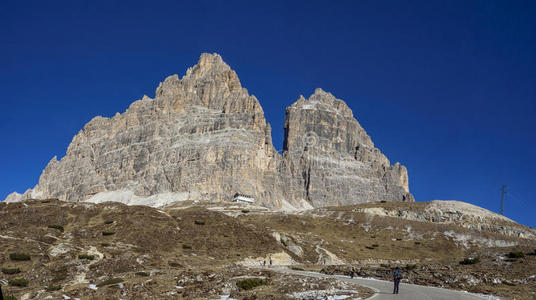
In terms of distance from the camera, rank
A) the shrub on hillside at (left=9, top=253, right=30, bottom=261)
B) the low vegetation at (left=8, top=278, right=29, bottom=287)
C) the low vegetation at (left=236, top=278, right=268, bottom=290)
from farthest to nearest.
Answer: the shrub on hillside at (left=9, top=253, right=30, bottom=261), the low vegetation at (left=8, top=278, right=29, bottom=287), the low vegetation at (left=236, top=278, right=268, bottom=290)

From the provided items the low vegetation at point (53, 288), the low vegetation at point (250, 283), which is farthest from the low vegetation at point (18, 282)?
the low vegetation at point (250, 283)

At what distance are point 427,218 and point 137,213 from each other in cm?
11033

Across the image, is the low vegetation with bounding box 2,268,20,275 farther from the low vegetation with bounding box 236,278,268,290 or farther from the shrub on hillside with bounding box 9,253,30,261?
the low vegetation with bounding box 236,278,268,290

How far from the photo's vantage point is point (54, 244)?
51.9 m

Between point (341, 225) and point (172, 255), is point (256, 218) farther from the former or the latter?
point (172, 255)

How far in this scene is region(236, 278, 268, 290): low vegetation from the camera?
31987 mm

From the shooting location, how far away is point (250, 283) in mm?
32406

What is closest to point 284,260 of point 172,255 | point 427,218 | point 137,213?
point 172,255

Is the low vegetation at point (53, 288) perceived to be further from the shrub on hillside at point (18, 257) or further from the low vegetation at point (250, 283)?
the low vegetation at point (250, 283)

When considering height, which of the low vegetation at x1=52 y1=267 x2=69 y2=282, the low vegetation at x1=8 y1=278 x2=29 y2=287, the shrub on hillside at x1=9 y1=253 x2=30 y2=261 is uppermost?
the shrub on hillside at x1=9 y1=253 x2=30 y2=261

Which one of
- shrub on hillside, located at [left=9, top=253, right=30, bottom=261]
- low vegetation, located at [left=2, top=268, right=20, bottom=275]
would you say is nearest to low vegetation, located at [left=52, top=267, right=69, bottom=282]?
low vegetation, located at [left=2, top=268, right=20, bottom=275]

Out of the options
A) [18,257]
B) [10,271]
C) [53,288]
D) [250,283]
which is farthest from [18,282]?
[250,283]

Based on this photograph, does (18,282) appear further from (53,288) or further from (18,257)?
(18,257)

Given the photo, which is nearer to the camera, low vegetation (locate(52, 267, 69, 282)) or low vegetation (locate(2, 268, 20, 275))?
low vegetation (locate(52, 267, 69, 282))
